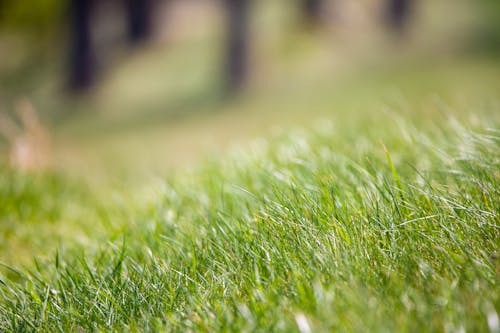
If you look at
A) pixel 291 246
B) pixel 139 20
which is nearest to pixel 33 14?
pixel 139 20

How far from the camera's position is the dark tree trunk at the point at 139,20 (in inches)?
647

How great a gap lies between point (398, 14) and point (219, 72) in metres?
5.51

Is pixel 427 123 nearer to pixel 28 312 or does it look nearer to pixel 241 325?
pixel 241 325

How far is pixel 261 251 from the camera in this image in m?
1.89

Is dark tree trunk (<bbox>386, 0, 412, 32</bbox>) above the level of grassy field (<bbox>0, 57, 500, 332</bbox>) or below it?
above

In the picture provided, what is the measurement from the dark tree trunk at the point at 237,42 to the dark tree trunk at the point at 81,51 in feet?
17.3

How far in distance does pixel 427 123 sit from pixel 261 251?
3.30 meters

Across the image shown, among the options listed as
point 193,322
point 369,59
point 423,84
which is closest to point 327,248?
point 193,322

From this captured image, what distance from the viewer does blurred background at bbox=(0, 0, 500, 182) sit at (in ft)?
29.9

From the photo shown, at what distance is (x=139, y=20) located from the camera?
1653cm

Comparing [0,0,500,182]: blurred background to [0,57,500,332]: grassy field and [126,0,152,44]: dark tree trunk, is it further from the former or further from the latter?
[0,57,500,332]: grassy field

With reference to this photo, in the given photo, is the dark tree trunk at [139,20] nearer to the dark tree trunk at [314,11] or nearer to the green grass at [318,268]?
the dark tree trunk at [314,11]

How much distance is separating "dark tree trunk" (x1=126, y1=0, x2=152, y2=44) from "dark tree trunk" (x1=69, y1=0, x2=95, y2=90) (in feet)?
8.35

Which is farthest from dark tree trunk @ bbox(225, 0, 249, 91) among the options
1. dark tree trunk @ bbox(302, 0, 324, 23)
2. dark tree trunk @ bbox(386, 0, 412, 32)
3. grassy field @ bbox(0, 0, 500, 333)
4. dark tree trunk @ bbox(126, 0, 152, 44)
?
grassy field @ bbox(0, 0, 500, 333)
